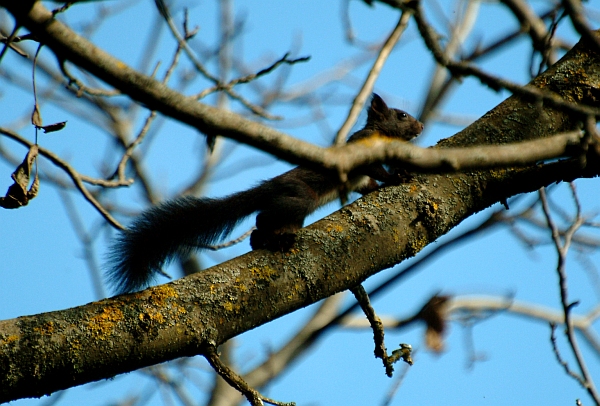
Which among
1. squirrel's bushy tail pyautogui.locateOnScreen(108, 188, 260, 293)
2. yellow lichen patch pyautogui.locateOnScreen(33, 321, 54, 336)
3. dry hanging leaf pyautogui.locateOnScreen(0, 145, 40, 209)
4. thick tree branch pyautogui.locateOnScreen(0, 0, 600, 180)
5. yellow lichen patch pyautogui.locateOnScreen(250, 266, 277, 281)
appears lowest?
A: thick tree branch pyautogui.locateOnScreen(0, 0, 600, 180)

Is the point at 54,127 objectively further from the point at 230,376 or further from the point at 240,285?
the point at 230,376

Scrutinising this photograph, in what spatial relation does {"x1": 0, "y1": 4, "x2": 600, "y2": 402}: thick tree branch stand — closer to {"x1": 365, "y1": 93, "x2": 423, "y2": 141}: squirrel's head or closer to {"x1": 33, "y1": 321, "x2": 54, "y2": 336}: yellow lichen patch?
{"x1": 33, "y1": 321, "x2": 54, "y2": 336}: yellow lichen patch

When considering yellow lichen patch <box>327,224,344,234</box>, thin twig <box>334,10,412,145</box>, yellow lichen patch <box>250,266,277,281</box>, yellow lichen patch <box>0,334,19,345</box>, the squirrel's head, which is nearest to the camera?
yellow lichen patch <box>0,334,19,345</box>

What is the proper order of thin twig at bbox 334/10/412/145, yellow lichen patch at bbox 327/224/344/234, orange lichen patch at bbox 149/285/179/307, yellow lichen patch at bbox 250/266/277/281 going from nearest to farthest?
1. orange lichen patch at bbox 149/285/179/307
2. yellow lichen patch at bbox 250/266/277/281
3. yellow lichen patch at bbox 327/224/344/234
4. thin twig at bbox 334/10/412/145

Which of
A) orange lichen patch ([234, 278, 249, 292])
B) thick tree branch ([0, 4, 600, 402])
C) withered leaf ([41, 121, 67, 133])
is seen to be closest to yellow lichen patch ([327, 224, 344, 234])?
thick tree branch ([0, 4, 600, 402])

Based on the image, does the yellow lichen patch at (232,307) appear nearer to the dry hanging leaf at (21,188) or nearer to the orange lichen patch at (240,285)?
the orange lichen patch at (240,285)

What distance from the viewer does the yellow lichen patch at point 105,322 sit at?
2.08 meters

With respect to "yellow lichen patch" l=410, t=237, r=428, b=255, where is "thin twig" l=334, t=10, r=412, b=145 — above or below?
above

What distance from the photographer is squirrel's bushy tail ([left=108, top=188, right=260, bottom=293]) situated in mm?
3115

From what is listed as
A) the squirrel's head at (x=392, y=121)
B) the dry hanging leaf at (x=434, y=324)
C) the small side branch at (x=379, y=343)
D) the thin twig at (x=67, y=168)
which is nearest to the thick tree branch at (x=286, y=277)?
the small side branch at (x=379, y=343)

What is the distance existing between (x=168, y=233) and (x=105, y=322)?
1341 millimetres

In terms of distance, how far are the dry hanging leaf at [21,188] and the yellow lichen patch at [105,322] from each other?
1.46ft

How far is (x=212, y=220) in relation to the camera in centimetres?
380

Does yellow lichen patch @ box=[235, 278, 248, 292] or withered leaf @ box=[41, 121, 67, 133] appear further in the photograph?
yellow lichen patch @ box=[235, 278, 248, 292]
